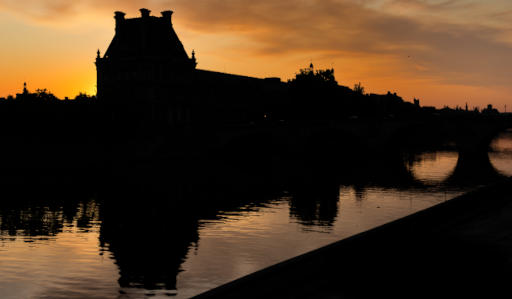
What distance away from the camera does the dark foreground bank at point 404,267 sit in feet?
44.9

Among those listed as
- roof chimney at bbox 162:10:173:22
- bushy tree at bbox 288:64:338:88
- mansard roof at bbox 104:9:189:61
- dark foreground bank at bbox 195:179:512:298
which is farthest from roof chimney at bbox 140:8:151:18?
dark foreground bank at bbox 195:179:512:298

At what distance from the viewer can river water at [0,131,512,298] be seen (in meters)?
21.8

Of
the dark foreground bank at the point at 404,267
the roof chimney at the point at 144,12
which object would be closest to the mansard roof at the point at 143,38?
the roof chimney at the point at 144,12

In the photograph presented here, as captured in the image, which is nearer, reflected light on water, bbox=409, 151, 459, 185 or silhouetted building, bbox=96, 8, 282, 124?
reflected light on water, bbox=409, 151, 459, 185

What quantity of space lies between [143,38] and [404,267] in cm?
6899

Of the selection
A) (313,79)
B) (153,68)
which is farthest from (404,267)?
(313,79)

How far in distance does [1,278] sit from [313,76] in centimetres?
9029

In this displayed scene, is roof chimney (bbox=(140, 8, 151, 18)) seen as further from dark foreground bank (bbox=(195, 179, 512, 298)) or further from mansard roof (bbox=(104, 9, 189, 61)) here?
dark foreground bank (bbox=(195, 179, 512, 298))

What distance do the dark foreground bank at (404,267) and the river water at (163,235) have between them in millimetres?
5986

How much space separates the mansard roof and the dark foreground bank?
63.2 metres

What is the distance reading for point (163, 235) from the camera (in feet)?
99.0

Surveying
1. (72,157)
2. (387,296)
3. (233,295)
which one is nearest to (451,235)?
(387,296)

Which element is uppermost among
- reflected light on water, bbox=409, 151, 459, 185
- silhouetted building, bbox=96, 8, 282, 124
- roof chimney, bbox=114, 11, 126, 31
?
roof chimney, bbox=114, 11, 126, 31

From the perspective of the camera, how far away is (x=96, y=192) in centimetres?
4391
